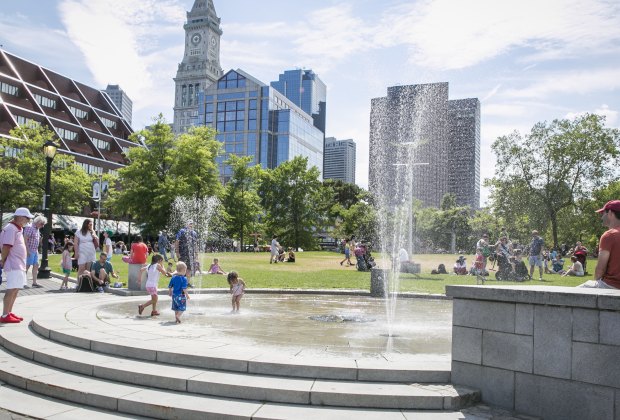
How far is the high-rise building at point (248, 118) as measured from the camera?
114312 millimetres

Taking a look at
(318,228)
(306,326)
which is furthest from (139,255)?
(318,228)

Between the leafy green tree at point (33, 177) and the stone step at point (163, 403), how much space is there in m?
46.8

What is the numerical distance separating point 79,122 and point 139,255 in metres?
72.5

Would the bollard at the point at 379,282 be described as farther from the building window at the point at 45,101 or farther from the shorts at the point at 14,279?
the building window at the point at 45,101

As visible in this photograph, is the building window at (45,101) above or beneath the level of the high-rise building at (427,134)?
above

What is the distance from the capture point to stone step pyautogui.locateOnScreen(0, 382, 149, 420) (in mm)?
5273

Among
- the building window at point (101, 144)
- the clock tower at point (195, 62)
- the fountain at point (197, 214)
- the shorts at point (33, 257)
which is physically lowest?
the shorts at point (33, 257)

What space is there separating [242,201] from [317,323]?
48.1 meters

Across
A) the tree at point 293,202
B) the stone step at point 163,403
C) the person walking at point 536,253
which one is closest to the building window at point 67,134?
the tree at point 293,202

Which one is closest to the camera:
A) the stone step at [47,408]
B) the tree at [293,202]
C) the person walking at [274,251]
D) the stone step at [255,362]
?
the stone step at [47,408]

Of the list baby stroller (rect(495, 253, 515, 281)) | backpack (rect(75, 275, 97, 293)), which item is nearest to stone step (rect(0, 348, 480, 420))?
backpack (rect(75, 275, 97, 293))

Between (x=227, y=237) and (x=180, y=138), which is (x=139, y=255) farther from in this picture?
(x=227, y=237)

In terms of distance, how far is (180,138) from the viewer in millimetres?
47250

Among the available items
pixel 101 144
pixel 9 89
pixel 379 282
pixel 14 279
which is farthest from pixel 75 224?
pixel 14 279
